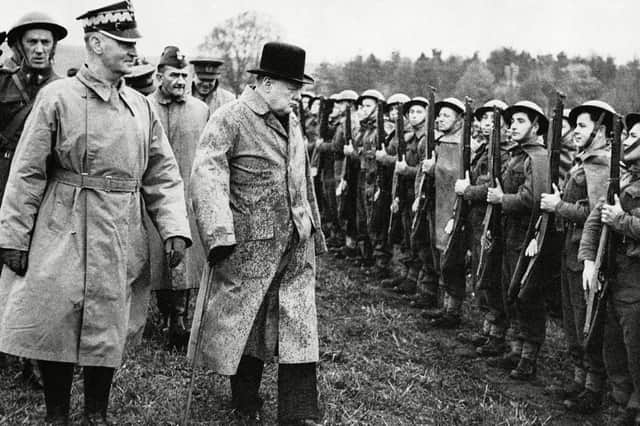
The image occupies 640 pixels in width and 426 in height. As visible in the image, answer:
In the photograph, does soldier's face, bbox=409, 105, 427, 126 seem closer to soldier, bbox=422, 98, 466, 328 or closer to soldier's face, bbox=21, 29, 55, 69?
soldier, bbox=422, 98, 466, 328

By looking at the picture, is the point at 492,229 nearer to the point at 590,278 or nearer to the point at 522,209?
the point at 522,209

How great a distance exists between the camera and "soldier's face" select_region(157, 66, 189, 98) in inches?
263

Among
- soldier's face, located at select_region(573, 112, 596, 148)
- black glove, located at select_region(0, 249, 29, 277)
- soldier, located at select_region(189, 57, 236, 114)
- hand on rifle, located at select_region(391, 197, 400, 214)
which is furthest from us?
hand on rifle, located at select_region(391, 197, 400, 214)

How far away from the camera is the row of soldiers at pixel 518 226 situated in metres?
5.42

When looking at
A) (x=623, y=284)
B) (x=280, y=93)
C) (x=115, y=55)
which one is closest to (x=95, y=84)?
(x=115, y=55)

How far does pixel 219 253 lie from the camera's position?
4469 mm

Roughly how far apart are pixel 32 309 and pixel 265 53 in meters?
1.86

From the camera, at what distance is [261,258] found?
470cm

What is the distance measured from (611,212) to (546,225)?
1.12 metres

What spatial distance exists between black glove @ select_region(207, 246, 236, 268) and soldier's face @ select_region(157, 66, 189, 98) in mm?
2515

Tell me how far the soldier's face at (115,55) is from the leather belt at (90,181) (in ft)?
1.84

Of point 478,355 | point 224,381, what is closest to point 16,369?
point 224,381

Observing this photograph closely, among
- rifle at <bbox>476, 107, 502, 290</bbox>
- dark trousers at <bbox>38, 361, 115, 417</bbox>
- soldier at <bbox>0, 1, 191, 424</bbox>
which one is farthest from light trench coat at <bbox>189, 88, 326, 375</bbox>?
rifle at <bbox>476, 107, 502, 290</bbox>

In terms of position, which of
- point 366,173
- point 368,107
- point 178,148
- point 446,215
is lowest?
point 446,215
